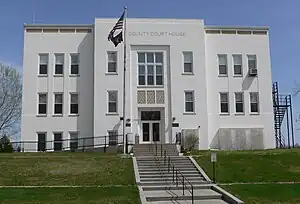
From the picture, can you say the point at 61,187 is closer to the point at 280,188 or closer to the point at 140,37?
the point at 280,188

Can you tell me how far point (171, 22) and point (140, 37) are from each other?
2.90 m

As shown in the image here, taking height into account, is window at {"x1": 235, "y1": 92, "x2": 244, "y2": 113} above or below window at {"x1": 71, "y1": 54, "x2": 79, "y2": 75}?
below

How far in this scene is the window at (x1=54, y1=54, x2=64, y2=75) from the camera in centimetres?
3403

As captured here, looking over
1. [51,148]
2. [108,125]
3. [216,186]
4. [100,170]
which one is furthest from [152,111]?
[216,186]

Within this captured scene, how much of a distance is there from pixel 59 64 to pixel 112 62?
4.43 m

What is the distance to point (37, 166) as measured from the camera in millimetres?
22469

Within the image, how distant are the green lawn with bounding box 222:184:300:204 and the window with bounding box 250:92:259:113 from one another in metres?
16.8

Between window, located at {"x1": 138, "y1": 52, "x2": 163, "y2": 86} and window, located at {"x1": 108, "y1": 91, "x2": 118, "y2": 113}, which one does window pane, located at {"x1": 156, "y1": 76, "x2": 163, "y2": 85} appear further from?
window, located at {"x1": 108, "y1": 91, "x2": 118, "y2": 113}

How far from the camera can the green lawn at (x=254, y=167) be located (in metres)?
20.3

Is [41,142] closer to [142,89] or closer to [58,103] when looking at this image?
[58,103]

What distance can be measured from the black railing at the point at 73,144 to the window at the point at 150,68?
5.06 metres

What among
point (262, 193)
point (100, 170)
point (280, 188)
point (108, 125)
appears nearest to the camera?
point (262, 193)

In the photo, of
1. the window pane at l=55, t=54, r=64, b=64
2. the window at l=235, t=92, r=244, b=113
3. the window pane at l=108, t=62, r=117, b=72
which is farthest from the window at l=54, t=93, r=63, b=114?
the window at l=235, t=92, r=244, b=113

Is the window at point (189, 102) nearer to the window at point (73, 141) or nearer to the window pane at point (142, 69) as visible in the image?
the window pane at point (142, 69)
